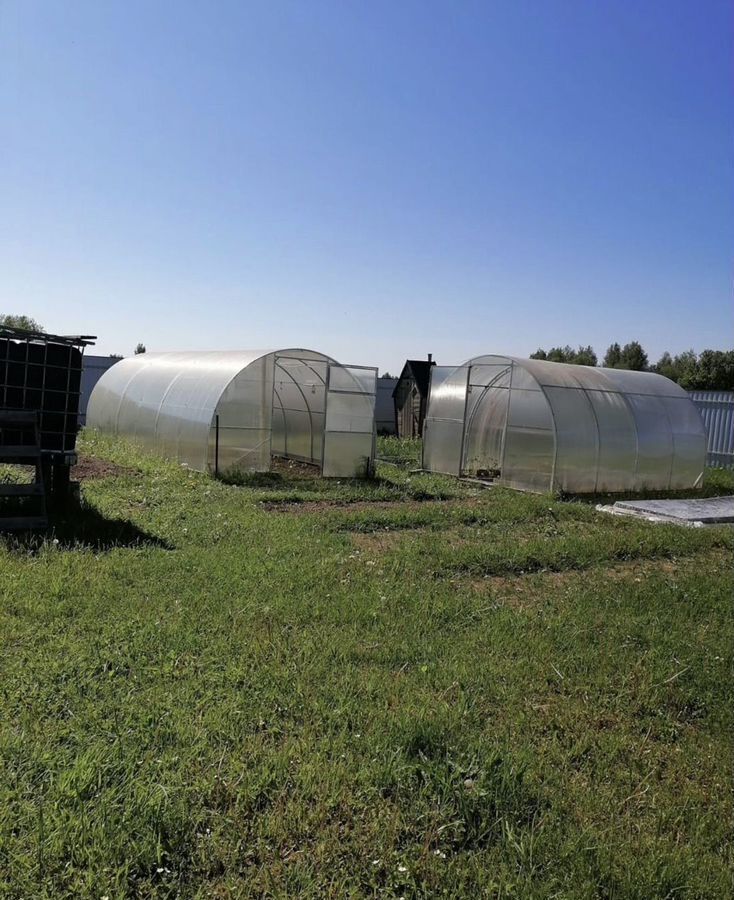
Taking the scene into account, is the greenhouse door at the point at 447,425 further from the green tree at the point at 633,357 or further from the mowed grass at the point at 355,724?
the green tree at the point at 633,357

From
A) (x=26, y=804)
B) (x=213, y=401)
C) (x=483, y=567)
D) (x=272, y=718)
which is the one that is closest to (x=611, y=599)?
(x=483, y=567)

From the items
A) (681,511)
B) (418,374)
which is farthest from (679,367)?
(681,511)

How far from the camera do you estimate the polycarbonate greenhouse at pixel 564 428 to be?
14266 mm

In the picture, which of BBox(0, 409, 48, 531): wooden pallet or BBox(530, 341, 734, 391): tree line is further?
BBox(530, 341, 734, 391): tree line

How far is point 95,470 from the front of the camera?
14.0 meters

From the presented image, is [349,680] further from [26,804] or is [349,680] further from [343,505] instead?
[343,505]

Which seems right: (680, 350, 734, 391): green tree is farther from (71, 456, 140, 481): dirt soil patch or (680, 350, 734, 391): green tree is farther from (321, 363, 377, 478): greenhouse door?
(71, 456, 140, 481): dirt soil patch

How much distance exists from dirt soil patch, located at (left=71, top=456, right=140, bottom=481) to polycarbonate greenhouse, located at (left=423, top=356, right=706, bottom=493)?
690 cm

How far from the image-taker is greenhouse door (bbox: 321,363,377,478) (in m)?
15.6

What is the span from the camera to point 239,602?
19.5 feet

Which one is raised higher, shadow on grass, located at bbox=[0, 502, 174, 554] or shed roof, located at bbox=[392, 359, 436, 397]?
shed roof, located at bbox=[392, 359, 436, 397]

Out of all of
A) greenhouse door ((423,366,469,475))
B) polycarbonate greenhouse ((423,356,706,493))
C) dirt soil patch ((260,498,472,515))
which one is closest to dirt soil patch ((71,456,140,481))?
dirt soil patch ((260,498,472,515))

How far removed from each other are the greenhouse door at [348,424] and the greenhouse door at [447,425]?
1.94 m

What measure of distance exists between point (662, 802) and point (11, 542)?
650 cm
